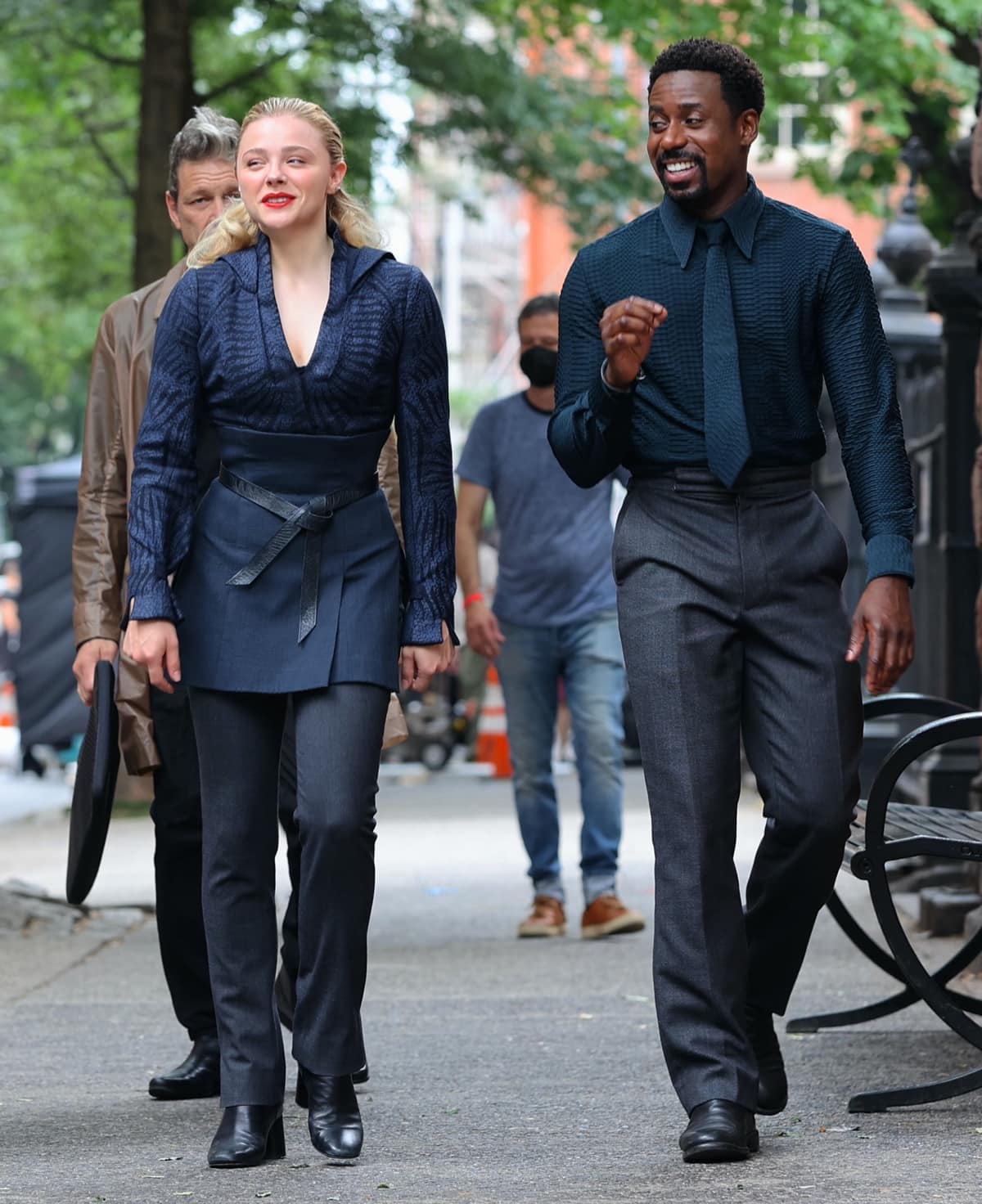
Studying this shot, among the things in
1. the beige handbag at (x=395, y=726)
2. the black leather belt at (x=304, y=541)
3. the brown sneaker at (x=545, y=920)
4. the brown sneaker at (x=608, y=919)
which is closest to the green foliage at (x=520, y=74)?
the brown sneaker at (x=545, y=920)

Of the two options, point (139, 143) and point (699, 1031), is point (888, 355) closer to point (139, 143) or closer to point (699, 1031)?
point (699, 1031)

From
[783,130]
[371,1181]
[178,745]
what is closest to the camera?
[371,1181]

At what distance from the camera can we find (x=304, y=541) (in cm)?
A: 470

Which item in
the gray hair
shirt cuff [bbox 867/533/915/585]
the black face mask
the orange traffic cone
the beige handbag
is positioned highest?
Result: the gray hair

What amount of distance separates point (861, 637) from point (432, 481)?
2.94 ft

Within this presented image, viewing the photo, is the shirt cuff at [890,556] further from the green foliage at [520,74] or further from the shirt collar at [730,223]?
the green foliage at [520,74]

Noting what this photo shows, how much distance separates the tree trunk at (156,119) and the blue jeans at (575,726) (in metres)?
8.26

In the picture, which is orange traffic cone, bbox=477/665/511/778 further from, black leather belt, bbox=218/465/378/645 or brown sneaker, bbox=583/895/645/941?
black leather belt, bbox=218/465/378/645

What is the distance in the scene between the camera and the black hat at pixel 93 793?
4926 mm

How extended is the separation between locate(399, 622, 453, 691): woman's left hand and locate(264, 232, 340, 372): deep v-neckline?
0.59 metres

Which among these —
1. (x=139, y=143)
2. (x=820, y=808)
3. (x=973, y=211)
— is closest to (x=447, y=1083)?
(x=820, y=808)

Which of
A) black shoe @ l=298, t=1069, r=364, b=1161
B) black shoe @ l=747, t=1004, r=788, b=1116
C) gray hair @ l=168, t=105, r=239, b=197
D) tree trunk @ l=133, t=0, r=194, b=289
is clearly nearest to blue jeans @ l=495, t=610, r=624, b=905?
gray hair @ l=168, t=105, r=239, b=197

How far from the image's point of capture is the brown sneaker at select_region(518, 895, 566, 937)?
344 inches

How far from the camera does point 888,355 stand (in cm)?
481
